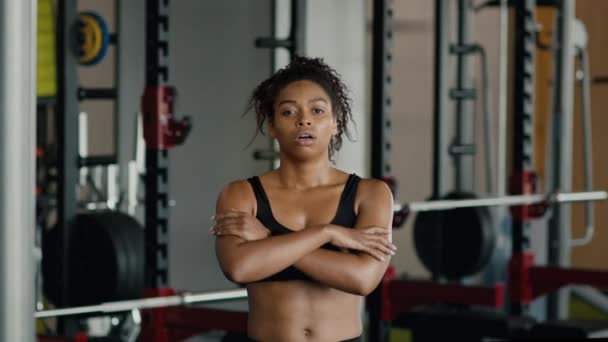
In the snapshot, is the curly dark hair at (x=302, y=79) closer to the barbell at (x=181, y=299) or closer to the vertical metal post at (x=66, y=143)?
the barbell at (x=181, y=299)

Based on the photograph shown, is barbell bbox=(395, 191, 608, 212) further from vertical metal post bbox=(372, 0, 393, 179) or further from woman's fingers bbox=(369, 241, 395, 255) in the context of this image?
woman's fingers bbox=(369, 241, 395, 255)

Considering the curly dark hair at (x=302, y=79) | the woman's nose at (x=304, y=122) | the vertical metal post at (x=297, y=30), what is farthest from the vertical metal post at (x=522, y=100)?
the woman's nose at (x=304, y=122)

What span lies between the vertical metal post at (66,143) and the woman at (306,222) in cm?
183

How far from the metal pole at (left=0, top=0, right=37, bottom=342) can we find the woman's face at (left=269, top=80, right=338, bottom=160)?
334mm

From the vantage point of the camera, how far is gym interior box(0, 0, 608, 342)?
3098mm

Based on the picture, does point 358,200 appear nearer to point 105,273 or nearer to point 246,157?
point 105,273

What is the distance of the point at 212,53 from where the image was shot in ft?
17.1

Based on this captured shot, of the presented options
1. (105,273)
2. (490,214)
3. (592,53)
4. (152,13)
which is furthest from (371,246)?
(592,53)

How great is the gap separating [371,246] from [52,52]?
298 cm

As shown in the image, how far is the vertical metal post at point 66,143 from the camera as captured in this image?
3193 millimetres

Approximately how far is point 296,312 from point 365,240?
0.14m

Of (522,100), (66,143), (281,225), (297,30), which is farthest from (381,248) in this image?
(522,100)

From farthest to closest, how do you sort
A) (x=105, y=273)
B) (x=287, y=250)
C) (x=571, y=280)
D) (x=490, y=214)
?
(x=490, y=214)
(x=571, y=280)
(x=105, y=273)
(x=287, y=250)

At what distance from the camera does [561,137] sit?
16.5 ft
